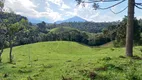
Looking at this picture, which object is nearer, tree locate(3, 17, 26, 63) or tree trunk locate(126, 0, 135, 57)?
tree trunk locate(126, 0, 135, 57)

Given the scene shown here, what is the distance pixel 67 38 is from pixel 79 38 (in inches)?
361

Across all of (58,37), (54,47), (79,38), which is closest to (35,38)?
(58,37)

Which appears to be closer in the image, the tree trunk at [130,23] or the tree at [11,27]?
the tree trunk at [130,23]

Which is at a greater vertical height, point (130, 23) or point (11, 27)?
point (11, 27)

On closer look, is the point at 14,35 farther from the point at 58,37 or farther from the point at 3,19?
the point at 58,37

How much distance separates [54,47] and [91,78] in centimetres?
8143

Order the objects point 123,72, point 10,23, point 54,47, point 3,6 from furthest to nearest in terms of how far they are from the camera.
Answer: point 54,47 < point 10,23 < point 3,6 < point 123,72

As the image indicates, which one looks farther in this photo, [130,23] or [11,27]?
[11,27]

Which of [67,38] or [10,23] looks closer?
[10,23]

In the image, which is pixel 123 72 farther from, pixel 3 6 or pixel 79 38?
pixel 79 38

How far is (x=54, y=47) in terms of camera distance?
9444 centimetres

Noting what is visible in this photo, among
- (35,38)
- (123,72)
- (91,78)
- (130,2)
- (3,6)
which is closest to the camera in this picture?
(91,78)

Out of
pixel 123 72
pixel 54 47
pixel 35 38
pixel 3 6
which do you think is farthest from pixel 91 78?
pixel 35 38

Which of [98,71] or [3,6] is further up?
[3,6]
